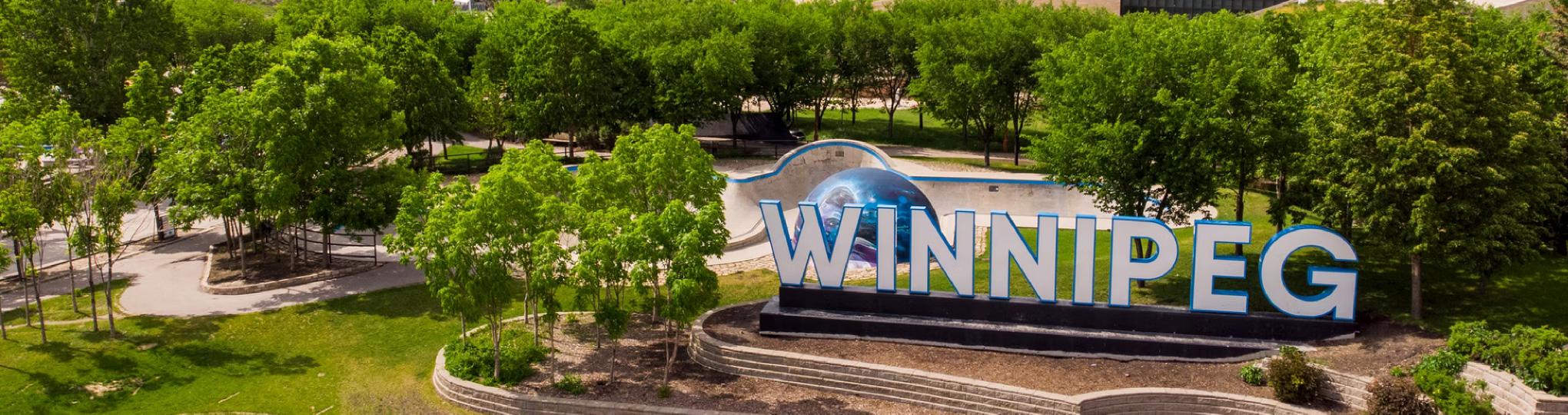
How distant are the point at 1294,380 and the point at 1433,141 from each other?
733cm

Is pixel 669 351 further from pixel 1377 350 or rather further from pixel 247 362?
pixel 1377 350

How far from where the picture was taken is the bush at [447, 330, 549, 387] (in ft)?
104

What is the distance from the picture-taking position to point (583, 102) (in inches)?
2504

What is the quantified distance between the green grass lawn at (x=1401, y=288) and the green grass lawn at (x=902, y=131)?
27376mm

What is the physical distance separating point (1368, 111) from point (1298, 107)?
5944 millimetres

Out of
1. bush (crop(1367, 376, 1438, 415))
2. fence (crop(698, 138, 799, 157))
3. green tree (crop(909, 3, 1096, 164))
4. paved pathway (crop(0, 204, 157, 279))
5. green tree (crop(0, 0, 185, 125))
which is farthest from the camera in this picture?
fence (crop(698, 138, 799, 157))

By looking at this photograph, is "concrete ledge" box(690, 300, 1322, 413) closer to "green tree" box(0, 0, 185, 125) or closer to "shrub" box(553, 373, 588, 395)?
"shrub" box(553, 373, 588, 395)

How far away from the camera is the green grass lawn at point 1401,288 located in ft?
109

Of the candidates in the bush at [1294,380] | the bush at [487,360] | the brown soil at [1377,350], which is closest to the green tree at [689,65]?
the bush at [487,360]

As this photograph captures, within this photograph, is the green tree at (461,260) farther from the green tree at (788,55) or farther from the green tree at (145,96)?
the green tree at (788,55)

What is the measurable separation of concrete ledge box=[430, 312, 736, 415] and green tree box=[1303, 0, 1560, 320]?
18433 millimetres

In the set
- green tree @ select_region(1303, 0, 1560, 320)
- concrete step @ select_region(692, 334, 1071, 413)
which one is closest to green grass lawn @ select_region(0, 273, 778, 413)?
concrete step @ select_region(692, 334, 1071, 413)

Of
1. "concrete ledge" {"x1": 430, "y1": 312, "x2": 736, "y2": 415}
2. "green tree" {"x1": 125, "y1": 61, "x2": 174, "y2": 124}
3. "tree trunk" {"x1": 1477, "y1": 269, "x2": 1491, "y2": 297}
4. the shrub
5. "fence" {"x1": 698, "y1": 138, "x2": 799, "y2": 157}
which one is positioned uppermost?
"green tree" {"x1": 125, "y1": 61, "x2": 174, "y2": 124}

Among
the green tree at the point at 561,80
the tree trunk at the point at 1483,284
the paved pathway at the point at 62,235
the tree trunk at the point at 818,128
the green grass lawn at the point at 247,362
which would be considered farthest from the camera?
the tree trunk at the point at 818,128
